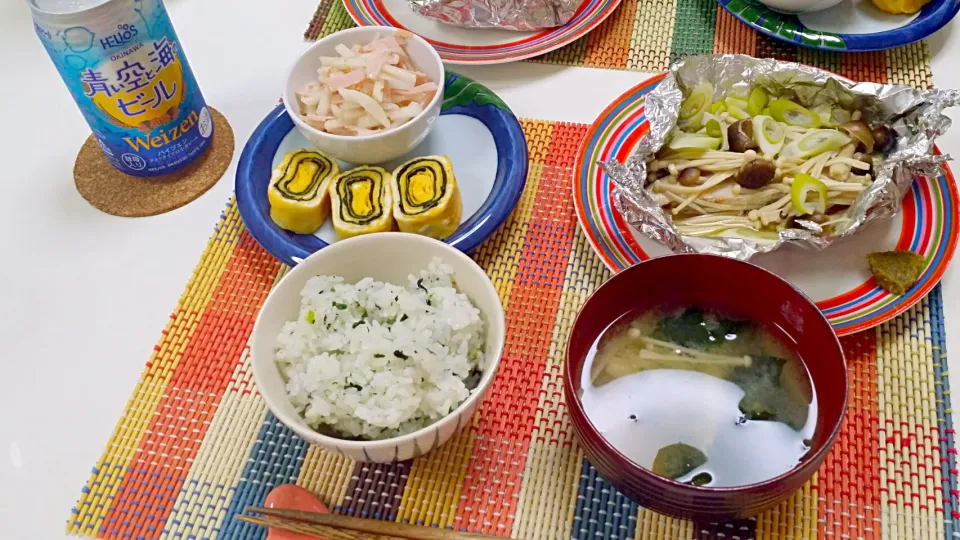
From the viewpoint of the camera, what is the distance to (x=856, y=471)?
903 millimetres

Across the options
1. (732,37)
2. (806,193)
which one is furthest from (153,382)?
(732,37)

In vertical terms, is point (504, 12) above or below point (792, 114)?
above

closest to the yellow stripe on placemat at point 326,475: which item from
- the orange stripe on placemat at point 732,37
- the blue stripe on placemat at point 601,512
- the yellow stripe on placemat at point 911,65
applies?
the blue stripe on placemat at point 601,512

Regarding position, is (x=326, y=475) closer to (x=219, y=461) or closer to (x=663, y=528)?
(x=219, y=461)

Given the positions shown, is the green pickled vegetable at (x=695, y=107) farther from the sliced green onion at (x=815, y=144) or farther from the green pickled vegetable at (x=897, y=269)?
the green pickled vegetable at (x=897, y=269)

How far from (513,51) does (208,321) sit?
794mm

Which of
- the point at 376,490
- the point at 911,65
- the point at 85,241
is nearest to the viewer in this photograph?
the point at 376,490

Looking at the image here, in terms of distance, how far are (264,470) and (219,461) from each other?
2.6 inches

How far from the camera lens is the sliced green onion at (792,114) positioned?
1.22 m

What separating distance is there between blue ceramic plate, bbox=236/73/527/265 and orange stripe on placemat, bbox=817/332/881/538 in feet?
1.88

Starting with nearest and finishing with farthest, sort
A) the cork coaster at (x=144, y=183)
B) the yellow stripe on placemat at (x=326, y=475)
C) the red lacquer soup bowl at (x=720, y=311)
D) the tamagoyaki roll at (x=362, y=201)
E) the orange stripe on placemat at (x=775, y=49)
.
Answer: the red lacquer soup bowl at (x=720, y=311)
the yellow stripe on placemat at (x=326, y=475)
the tamagoyaki roll at (x=362, y=201)
the cork coaster at (x=144, y=183)
the orange stripe on placemat at (x=775, y=49)

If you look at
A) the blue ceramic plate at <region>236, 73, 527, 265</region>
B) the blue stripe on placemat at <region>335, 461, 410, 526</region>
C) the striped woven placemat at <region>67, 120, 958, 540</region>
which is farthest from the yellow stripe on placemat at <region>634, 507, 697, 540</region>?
the blue ceramic plate at <region>236, 73, 527, 265</region>

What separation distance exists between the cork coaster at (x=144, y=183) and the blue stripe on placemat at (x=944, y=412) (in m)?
1.22

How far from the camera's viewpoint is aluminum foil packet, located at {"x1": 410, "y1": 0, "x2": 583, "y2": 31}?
148cm
